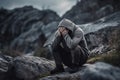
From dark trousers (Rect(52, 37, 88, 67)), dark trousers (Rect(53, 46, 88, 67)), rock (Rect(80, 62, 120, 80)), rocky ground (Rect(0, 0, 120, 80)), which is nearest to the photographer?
rock (Rect(80, 62, 120, 80))

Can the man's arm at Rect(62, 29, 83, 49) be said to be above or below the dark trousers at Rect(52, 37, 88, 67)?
above

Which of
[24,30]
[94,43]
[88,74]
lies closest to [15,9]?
[24,30]

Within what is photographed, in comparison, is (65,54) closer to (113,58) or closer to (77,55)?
(77,55)

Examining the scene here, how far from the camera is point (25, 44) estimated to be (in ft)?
136

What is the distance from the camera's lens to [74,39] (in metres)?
15.6

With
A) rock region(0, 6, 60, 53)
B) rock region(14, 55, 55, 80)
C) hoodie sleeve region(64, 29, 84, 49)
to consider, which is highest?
rock region(0, 6, 60, 53)

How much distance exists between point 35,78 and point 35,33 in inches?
991

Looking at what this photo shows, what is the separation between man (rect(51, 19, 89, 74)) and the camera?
15.5 metres

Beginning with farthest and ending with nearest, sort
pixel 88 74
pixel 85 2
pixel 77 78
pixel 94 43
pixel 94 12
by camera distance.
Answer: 1. pixel 85 2
2. pixel 94 12
3. pixel 94 43
4. pixel 77 78
5. pixel 88 74

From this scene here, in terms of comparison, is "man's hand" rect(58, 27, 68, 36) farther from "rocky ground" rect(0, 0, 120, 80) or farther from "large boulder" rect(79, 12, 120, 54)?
"large boulder" rect(79, 12, 120, 54)

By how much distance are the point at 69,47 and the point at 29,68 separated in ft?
9.94

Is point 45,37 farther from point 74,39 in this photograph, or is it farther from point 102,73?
point 102,73

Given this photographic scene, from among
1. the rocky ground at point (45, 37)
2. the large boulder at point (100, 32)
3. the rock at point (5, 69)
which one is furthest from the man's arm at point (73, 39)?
the large boulder at point (100, 32)

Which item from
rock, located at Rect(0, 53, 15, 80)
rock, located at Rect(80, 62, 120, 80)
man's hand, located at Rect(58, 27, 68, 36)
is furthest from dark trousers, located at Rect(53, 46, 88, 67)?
rock, located at Rect(80, 62, 120, 80)
